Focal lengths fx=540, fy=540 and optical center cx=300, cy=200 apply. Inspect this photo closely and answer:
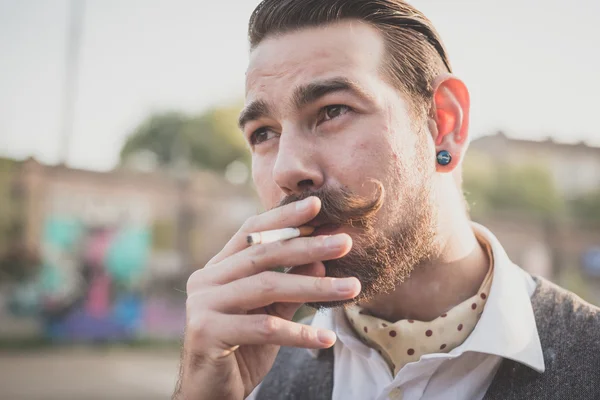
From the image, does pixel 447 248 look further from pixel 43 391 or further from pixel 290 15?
pixel 43 391

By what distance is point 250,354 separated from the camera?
180cm

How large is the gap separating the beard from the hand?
0.15m

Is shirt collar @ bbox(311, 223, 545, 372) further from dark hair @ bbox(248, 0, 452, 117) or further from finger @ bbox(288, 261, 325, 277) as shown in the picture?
dark hair @ bbox(248, 0, 452, 117)

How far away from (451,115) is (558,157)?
3519 centimetres

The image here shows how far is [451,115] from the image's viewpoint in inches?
83.7

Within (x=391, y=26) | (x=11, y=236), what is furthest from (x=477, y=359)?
(x=11, y=236)

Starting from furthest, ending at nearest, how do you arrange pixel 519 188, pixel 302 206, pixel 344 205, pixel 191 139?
1. pixel 191 139
2. pixel 519 188
3. pixel 344 205
4. pixel 302 206

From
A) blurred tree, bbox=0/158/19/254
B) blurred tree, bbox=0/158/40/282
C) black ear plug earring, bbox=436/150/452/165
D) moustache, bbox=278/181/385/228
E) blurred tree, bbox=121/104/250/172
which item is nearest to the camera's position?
moustache, bbox=278/181/385/228

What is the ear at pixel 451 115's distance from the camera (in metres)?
2.11

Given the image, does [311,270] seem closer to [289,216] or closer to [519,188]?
[289,216]

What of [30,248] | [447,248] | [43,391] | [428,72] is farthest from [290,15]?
[30,248]

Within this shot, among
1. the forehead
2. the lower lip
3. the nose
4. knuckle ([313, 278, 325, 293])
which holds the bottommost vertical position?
knuckle ([313, 278, 325, 293])

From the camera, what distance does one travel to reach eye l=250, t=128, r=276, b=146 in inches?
80.5

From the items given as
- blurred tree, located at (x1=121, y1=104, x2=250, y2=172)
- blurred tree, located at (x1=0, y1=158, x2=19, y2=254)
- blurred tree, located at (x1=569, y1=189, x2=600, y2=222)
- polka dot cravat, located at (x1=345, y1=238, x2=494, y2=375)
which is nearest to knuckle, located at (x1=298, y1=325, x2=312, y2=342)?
polka dot cravat, located at (x1=345, y1=238, x2=494, y2=375)
